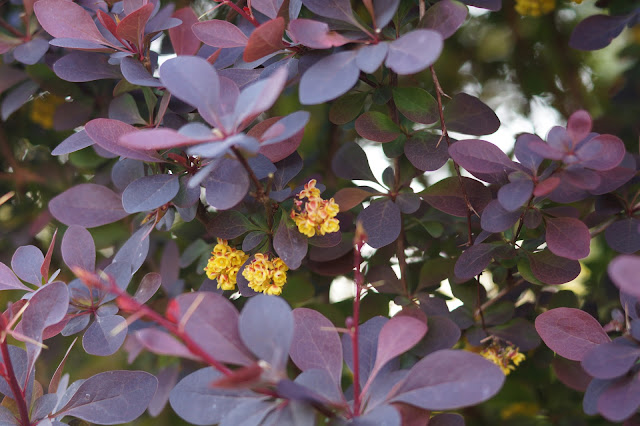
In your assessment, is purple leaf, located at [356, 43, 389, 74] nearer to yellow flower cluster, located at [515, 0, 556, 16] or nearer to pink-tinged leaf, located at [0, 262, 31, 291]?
pink-tinged leaf, located at [0, 262, 31, 291]

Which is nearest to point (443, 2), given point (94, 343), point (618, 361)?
point (618, 361)

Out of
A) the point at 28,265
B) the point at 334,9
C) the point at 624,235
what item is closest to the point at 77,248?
the point at 28,265

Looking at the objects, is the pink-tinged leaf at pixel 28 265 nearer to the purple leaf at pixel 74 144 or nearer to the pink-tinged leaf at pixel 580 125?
the purple leaf at pixel 74 144

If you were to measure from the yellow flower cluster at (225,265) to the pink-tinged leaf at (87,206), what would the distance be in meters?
0.13

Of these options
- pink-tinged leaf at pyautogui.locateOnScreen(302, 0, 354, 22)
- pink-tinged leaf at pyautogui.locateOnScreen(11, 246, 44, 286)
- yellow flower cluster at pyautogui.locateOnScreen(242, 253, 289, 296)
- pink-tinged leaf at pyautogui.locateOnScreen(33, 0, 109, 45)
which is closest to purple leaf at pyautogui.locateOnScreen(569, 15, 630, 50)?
pink-tinged leaf at pyautogui.locateOnScreen(302, 0, 354, 22)

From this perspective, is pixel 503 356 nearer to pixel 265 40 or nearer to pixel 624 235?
pixel 624 235

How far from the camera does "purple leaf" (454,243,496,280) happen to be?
2.01 feet

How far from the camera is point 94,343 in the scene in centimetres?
57

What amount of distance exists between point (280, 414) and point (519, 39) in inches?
46.1

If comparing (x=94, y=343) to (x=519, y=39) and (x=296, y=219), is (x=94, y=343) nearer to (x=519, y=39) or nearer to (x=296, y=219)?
(x=296, y=219)

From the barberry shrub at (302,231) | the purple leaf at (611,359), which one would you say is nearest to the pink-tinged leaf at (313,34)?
the barberry shrub at (302,231)

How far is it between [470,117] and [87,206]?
Answer: 45 centimetres

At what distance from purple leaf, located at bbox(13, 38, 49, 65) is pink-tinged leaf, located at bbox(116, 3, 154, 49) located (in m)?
0.19

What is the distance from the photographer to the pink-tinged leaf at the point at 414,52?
1.45ft
